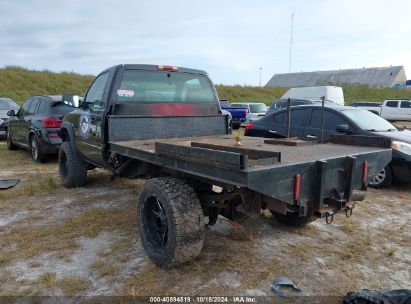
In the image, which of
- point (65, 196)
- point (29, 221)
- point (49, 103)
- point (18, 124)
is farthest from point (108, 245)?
point (18, 124)

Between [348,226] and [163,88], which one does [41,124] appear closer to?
[163,88]

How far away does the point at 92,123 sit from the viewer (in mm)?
4891

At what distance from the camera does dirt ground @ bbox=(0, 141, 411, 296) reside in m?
3.10

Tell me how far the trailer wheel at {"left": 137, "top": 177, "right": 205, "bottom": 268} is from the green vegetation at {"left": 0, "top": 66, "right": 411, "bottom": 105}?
85.3ft

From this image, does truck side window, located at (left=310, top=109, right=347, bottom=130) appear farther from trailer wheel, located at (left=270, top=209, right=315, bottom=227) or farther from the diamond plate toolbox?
trailer wheel, located at (left=270, top=209, right=315, bottom=227)

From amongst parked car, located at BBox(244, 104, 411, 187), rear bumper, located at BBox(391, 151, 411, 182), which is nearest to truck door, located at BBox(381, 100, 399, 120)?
parked car, located at BBox(244, 104, 411, 187)

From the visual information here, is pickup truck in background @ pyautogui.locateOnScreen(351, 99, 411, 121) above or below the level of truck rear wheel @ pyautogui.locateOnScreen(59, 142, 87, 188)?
above

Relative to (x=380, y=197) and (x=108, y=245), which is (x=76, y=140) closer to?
(x=108, y=245)

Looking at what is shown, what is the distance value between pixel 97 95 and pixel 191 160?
9.16 feet

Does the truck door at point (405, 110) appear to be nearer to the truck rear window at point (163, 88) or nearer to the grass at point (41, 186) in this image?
the truck rear window at point (163, 88)

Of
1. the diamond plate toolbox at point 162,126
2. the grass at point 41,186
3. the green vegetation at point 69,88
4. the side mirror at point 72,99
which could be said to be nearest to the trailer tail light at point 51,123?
the grass at point 41,186

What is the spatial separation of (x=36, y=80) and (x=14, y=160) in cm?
2625

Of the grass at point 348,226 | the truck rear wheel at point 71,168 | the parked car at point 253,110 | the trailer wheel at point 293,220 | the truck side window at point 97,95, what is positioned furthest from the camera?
the parked car at point 253,110

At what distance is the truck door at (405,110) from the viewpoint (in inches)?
937
